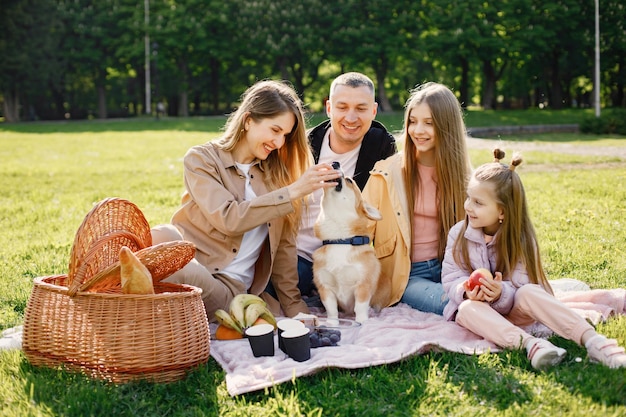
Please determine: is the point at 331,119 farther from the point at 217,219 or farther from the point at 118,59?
the point at 118,59

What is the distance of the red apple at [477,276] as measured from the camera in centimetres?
371

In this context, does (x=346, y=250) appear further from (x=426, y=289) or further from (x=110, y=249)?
(x=110, y=249)

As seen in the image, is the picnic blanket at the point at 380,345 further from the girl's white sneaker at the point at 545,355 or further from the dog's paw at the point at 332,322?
the girl's white sneaker at the point at 545,355

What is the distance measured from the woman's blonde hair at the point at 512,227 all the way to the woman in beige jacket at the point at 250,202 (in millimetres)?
966

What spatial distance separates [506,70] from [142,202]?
116ft

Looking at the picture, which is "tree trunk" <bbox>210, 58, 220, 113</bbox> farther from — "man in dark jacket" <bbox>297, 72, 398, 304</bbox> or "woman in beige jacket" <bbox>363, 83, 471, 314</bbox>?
"woman in beige jacket" <bbox>363, 83, 471, 314</bbox>

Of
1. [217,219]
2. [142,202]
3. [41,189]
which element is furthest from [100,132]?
[217,219]

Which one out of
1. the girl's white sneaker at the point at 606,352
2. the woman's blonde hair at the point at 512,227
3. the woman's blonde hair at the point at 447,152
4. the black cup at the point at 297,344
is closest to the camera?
the girl's white sneaker at the point at 606,352

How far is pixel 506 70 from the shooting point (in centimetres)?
4050

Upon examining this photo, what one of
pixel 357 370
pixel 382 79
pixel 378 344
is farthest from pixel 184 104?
pixel 357 370

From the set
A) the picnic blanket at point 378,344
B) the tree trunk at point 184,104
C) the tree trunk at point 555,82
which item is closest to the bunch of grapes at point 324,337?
the picnic blanket at point 378,344

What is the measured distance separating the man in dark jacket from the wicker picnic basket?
1.61m

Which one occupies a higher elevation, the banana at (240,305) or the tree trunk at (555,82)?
the tree trunk at (555,82)

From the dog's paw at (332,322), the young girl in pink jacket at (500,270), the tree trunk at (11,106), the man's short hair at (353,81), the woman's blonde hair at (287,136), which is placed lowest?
the dog's paw at (332,322)
